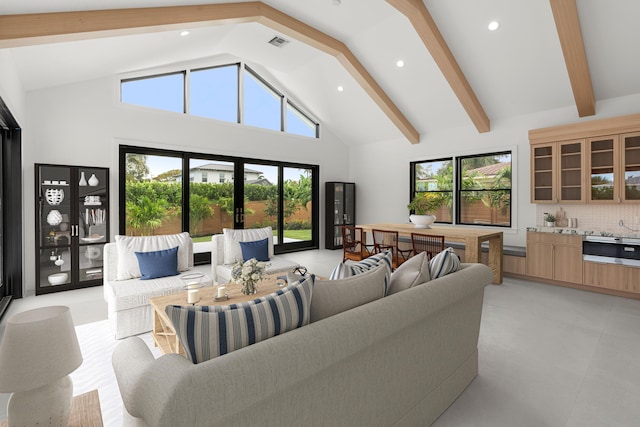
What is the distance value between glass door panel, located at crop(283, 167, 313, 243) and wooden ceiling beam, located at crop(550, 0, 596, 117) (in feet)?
17.7

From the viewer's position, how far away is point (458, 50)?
16.1ft

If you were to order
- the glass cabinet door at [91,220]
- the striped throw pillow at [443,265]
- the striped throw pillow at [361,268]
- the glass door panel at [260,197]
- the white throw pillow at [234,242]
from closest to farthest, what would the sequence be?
the striped throw pillow at [361,268], the striped throw pillow at [443,265], the white throw pillow at [234,242], the glass cabinet door at [91,220], the glass door panel at [260,197]

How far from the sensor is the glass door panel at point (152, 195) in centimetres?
542

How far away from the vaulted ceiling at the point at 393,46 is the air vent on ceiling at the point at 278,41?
0.11m

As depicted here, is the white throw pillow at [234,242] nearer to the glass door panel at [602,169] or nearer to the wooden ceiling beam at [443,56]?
the wooden ceiling beam at [443,56]

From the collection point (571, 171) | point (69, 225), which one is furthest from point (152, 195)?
point (571, 171)

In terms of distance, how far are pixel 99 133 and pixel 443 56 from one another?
5.47 meters

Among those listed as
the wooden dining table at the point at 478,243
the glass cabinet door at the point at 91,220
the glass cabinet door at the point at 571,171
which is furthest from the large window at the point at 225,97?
the glass cabinet door at the point at 571,171

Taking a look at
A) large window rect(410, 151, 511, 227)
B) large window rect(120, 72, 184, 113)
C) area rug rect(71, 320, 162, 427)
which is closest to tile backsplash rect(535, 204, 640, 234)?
large window rect(410, 151, 511, 227)

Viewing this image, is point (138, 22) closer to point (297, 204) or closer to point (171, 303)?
point (171, 303)

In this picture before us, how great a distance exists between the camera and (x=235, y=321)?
1.17 m

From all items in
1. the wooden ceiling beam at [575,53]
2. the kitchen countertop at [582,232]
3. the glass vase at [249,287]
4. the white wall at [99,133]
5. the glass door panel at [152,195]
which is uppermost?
the wooden ceiling beam at [575,53]

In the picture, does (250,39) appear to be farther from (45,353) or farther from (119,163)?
(45,353)

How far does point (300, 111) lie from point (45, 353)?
24.9 ft
